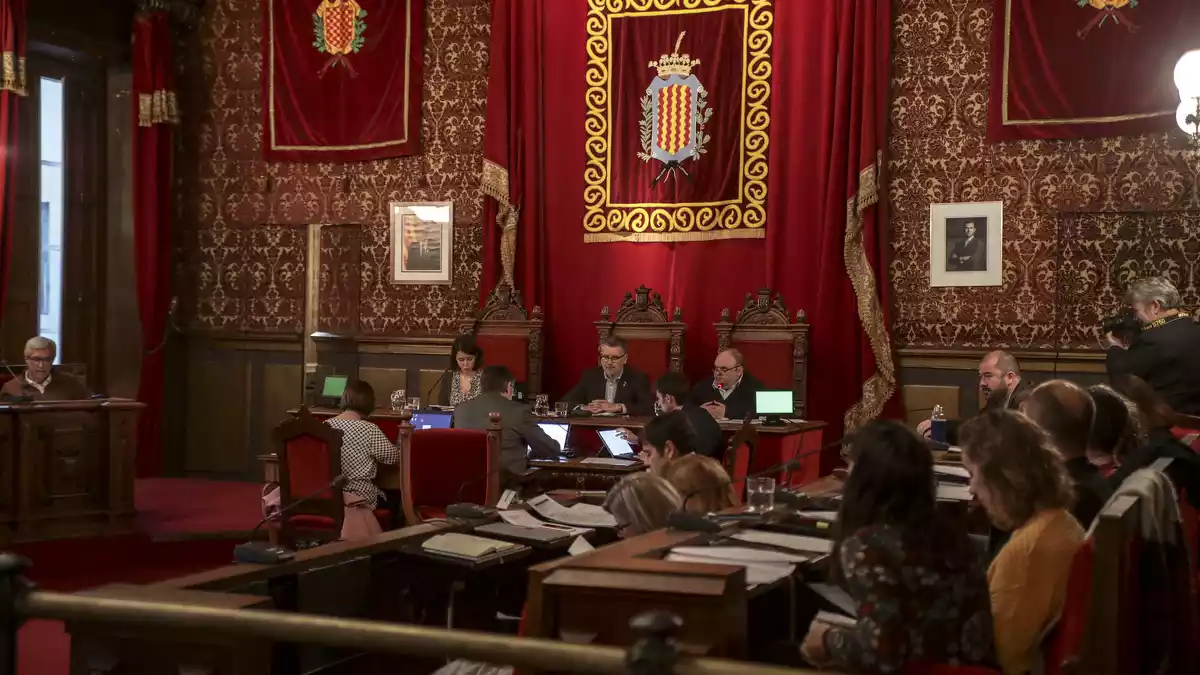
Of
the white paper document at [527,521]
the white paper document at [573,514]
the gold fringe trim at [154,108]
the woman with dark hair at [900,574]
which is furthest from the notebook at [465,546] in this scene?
the gold fringe trim at [154,108]

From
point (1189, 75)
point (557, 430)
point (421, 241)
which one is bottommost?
point (557, 430)

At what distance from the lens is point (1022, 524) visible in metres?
2.81

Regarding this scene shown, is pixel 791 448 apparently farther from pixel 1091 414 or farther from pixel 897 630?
pixel 897 630

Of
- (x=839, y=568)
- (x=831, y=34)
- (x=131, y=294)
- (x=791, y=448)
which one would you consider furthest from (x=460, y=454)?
(x=131, y=294)

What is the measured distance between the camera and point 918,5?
9008 millimetres

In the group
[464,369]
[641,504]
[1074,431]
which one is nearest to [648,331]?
[464,369]

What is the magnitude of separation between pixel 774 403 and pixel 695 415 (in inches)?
53.1

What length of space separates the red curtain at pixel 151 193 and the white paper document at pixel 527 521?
759 centimetres

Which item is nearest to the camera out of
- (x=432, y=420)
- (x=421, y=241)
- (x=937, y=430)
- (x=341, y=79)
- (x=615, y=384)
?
(x=937, y=430)

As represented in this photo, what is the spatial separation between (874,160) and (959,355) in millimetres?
1528

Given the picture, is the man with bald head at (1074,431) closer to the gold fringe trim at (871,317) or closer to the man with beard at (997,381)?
the man with beard at (997,381)

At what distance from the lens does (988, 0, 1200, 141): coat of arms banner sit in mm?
8078

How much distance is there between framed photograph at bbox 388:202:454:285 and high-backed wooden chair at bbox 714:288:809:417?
254 cm

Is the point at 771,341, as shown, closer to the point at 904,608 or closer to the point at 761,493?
the point at 761,493
